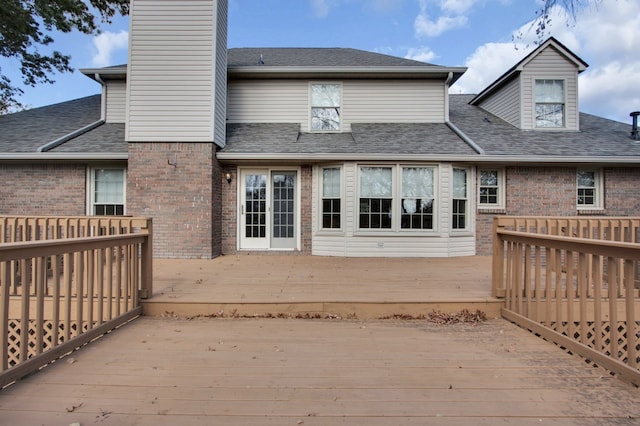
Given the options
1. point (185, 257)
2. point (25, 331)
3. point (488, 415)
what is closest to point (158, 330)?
point (25, 331)

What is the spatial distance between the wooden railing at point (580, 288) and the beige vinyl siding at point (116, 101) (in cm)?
991

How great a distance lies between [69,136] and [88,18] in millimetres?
7445

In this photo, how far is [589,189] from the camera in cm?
828

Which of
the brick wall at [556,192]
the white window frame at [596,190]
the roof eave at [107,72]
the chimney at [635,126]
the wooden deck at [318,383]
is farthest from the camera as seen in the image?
the roof eave at [107,72]

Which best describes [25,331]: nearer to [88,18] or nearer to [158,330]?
[158,330]

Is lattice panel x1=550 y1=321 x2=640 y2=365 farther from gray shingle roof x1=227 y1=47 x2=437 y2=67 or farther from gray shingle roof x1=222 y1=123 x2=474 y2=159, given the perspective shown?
gray shingle roof x1=227 y1=47 x2=437 y2=67

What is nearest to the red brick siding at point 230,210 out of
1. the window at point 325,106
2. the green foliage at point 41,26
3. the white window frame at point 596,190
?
the window at point 325,106

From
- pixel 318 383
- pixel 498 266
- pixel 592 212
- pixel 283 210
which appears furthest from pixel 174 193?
pixel 592 212

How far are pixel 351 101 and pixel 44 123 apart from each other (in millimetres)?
8800

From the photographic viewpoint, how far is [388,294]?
4289 mm

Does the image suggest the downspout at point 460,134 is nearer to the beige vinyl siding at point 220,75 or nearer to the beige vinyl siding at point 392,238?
the beige vinyl siding at point 392,238

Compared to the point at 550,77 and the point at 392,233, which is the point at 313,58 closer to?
the point at 392,233

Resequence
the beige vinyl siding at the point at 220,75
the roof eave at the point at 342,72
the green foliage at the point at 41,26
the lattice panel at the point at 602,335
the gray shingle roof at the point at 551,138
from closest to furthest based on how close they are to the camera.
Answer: the lattice panel at the point at 602,335 < the beige vinyl siding at the point at 220,75 < the gray shingle roof at the point at 551,138 < the roof eave at the point at 342,72 < the green foliage at the point at 41,26

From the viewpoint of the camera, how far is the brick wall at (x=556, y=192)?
8.09m
